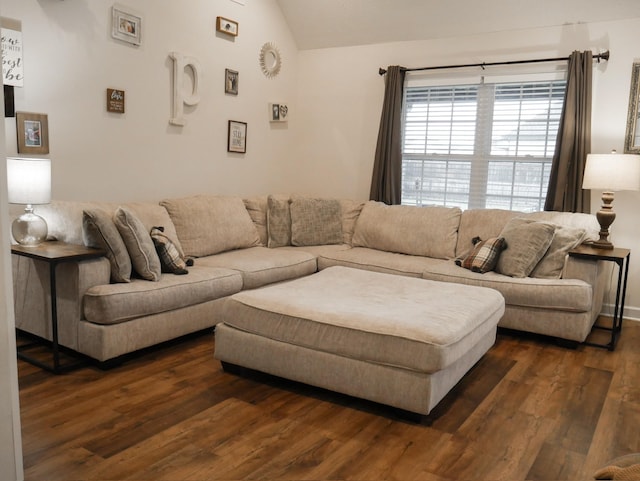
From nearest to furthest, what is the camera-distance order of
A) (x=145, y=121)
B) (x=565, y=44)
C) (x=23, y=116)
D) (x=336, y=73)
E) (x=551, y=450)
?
1. (x=551, y=450)
2. (x=23, y=116)
3. (x=145, y=121)
4. (x=565, y=44)
5. (x=336, y=73)

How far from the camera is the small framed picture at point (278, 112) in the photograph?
5.53m

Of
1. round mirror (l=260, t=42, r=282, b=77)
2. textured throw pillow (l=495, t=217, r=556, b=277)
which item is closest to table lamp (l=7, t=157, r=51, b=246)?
round mirror (l=260, t=42, r=282, b=77)

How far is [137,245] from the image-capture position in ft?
10.6

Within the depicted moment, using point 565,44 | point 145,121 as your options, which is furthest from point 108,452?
point 565,44

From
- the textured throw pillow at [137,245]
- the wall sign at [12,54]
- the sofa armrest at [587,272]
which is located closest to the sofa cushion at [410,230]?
the sofa armrest at [587,272]

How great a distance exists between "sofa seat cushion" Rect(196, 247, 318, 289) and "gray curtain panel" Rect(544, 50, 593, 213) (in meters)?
2.10

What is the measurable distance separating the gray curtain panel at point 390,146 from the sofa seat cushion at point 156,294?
2065mm

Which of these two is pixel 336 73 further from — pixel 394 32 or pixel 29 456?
pixel 29 456

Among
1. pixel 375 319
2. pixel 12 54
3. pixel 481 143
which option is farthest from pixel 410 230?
pixel 12 54

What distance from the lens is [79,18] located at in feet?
12.0

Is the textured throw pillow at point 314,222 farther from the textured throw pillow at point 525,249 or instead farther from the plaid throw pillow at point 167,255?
the textured throw pillow at point 525,249

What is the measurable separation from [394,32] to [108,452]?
4.46 metres

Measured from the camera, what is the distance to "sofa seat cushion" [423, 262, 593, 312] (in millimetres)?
3604

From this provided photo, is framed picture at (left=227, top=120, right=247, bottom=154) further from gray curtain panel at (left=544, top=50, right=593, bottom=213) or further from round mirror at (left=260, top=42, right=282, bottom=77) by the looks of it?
gray curtain panel at (left=544, top=50, right=593, bottom=213)
